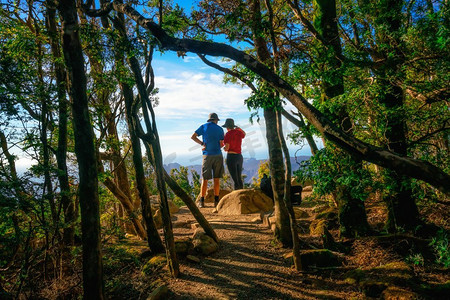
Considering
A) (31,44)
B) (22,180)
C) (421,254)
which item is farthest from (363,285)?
(31,44)

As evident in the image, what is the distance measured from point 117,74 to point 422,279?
712 cm

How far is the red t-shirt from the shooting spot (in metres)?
10.1

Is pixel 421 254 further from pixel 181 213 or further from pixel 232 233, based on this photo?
pixel 181 213

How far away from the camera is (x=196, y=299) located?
4117 millimetres

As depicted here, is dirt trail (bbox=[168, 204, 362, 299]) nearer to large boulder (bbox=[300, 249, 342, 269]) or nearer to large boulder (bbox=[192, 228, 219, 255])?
large boulder (bbox=[192, 228, 219, 255])

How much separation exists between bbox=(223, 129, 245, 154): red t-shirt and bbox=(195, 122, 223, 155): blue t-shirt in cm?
75

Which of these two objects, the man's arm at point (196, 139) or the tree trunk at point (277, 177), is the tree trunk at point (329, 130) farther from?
the man's arm at point (196, 139)

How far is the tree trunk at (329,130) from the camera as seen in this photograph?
170 centimetres

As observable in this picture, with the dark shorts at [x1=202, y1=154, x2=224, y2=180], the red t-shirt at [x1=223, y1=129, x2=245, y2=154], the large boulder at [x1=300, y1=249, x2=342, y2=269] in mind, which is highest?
the red t-shirt at [x1=223, y1=129, x2=245, y2=154]

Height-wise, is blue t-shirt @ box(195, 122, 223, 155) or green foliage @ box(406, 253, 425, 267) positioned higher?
blue t-shirt @ box(195, 122, 223, 155)

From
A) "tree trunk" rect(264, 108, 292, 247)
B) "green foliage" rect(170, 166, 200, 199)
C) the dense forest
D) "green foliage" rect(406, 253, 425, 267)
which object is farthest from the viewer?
"green foliage" rect(170, 166, 200, 199)

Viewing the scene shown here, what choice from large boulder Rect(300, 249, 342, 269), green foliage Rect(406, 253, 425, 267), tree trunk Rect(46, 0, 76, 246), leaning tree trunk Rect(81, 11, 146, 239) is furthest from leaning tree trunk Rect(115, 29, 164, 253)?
green foliage Rect(406, 253, 425, 267)

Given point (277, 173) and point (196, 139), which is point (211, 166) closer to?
point (196, 139)

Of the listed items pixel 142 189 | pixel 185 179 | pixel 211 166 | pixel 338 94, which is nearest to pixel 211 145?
pixel 211 166
